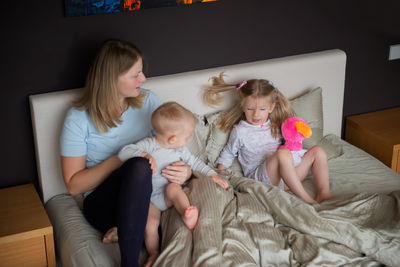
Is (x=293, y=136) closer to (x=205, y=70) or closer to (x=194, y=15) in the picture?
(x=205, y=70)

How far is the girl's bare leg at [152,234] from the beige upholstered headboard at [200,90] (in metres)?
0.57

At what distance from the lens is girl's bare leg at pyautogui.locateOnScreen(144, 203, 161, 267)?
2.03m

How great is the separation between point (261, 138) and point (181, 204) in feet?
2.24

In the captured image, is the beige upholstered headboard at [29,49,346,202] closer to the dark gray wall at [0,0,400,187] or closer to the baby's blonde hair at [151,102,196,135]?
the dark gray wall at [0,0,400,187]

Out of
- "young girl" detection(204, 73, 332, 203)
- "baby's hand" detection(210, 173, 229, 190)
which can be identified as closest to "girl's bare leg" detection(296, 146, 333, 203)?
"young girl" detection(204, 73, 332, 203)

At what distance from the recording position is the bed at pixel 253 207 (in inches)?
77.7

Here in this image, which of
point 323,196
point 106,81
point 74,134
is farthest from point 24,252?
point 323,196

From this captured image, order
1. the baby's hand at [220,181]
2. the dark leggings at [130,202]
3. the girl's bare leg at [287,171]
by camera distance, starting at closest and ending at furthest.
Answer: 1. the dark leggings at [130,202]
2. the baby's hand at [220,181]
3. the girl's bare leg at [287,171]

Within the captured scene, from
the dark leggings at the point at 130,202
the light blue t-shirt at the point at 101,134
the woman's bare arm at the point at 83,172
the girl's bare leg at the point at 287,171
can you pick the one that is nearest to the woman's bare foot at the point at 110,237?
the dark leggings at the point at 130,202

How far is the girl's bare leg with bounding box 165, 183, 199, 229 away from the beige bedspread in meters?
0.03

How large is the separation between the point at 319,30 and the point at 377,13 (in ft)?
1.37

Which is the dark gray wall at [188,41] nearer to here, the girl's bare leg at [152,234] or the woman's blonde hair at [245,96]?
the woman's blonde hair at [245,96]

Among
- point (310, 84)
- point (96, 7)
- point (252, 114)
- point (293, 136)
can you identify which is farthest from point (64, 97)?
point (310, 84)

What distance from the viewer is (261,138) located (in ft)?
8.62
